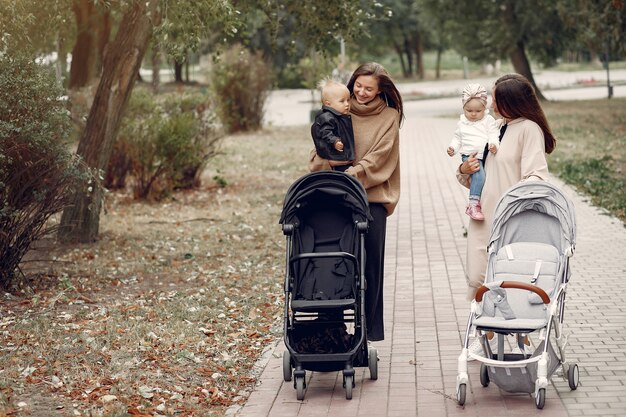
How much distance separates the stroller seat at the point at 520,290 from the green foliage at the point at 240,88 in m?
21.3

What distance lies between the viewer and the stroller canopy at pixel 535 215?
247 inches

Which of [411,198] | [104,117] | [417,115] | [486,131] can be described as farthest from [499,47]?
[486,131]

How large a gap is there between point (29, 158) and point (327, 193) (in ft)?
12.7

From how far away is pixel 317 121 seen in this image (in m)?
6.43

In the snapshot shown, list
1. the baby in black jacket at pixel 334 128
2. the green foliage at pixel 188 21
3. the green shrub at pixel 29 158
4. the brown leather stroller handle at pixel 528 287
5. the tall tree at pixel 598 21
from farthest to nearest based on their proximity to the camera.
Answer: the tall tree at pixel 598 21 → the green foliage at pixel 188 21 → the green shrub at pixel 29 158 → the baby in black jacket at pixel 334 128 → the brown leather stroller handle at pixel 528 287

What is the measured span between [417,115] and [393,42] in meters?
35.5

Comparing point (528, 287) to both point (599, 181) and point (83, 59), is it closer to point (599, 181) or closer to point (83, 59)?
point (599, 181)

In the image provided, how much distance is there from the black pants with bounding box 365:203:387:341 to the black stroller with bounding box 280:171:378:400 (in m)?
0.35

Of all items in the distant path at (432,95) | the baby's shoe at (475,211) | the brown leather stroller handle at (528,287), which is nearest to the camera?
the brown leather stroller handle at (528,287)

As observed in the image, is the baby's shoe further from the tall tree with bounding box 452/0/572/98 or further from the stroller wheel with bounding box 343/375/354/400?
the tall tree with bounding box 452/0/572/98

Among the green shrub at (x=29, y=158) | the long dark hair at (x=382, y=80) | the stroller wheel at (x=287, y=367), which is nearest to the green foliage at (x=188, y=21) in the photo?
the green shrub at (x=29, y=158)

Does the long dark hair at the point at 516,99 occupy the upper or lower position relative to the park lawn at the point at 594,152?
upper

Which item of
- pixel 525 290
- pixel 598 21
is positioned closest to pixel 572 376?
pixel 525 290

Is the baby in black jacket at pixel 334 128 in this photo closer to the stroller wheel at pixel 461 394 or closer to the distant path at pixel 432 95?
the stroller wheel at pixel 461 394
